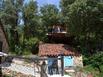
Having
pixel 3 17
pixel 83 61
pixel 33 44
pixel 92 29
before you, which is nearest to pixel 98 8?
pixel 92 29

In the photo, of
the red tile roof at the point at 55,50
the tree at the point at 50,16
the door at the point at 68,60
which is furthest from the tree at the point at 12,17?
the door at the point at 68,60

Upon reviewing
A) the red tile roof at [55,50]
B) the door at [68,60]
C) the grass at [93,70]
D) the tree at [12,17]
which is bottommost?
the grass at [93,70]

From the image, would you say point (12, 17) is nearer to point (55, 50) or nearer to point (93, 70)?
point (55, 50)

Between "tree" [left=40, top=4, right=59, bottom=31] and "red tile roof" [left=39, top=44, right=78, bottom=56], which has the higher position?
"tree" [left=40, top=4, right=59, bottom=31]

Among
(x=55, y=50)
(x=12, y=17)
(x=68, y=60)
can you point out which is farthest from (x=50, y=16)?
(x=68, y=60)

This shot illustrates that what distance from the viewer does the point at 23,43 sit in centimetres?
4559

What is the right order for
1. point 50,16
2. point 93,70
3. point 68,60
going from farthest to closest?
Result: point 50,16
point 68,60
point 93,70

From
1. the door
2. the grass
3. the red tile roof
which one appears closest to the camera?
the grass

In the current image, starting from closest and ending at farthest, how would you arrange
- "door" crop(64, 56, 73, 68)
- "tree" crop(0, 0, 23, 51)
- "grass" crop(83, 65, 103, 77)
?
"grass" crop(83, 65, 103, 77)
"door" crop(64, 56, 73, 68)
"tree" crop(0, 0, 23, 51)

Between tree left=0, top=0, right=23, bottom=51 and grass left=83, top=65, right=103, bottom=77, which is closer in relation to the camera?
grass left=83, top=65, right=103, bottom=77

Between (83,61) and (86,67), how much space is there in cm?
196

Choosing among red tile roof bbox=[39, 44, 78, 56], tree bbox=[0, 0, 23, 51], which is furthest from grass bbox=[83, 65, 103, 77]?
tree bbox=[0, 0, 23, 51]

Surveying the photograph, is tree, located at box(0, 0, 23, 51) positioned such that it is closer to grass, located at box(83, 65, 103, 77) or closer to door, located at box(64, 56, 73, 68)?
door, located at box(64, 56, 73, 68)

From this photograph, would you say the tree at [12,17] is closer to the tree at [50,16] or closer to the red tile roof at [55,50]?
the tree at [50,16]
